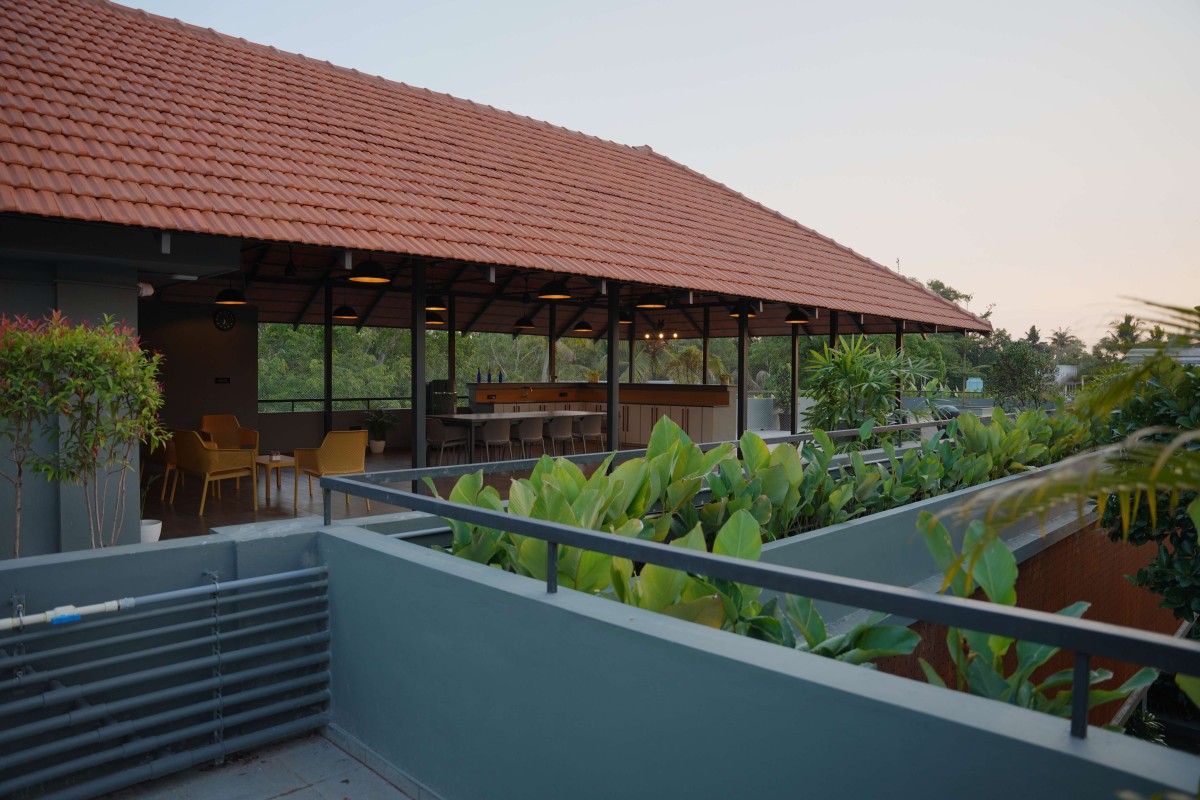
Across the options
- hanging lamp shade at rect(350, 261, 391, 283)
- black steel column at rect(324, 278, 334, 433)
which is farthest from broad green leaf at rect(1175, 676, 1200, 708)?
black steel column at rect(324, 278, 334, 433)

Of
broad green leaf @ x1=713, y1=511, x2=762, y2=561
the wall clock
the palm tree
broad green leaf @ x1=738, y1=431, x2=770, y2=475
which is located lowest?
broad green leaf @ x1=713, y1=511, x2=762, y2=561

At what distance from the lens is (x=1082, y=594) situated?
22.6ft

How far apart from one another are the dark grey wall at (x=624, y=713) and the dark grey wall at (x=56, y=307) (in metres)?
2.65

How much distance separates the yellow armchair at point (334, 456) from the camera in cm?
738

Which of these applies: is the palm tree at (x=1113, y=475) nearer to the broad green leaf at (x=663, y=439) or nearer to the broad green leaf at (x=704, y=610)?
the broad green leaf at (x=704, y=610)

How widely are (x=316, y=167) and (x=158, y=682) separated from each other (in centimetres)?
482

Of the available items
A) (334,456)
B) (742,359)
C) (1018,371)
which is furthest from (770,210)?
(1018,371)

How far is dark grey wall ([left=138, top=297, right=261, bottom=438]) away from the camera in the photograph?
11.2m

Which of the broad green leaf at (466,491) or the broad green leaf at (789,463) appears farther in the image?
the broad green leaf at (789,463)

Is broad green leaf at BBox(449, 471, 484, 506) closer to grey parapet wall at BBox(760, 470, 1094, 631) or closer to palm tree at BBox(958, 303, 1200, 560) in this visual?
grey parapet wall at BBox(760, 470, 1094, 631)

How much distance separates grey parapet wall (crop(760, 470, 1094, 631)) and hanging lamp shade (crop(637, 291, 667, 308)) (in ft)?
18.4

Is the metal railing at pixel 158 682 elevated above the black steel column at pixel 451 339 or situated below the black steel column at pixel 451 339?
below

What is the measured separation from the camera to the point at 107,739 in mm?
2818

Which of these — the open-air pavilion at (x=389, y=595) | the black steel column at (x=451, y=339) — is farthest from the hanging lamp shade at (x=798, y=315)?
the black steel column at (x=451, y=339)
